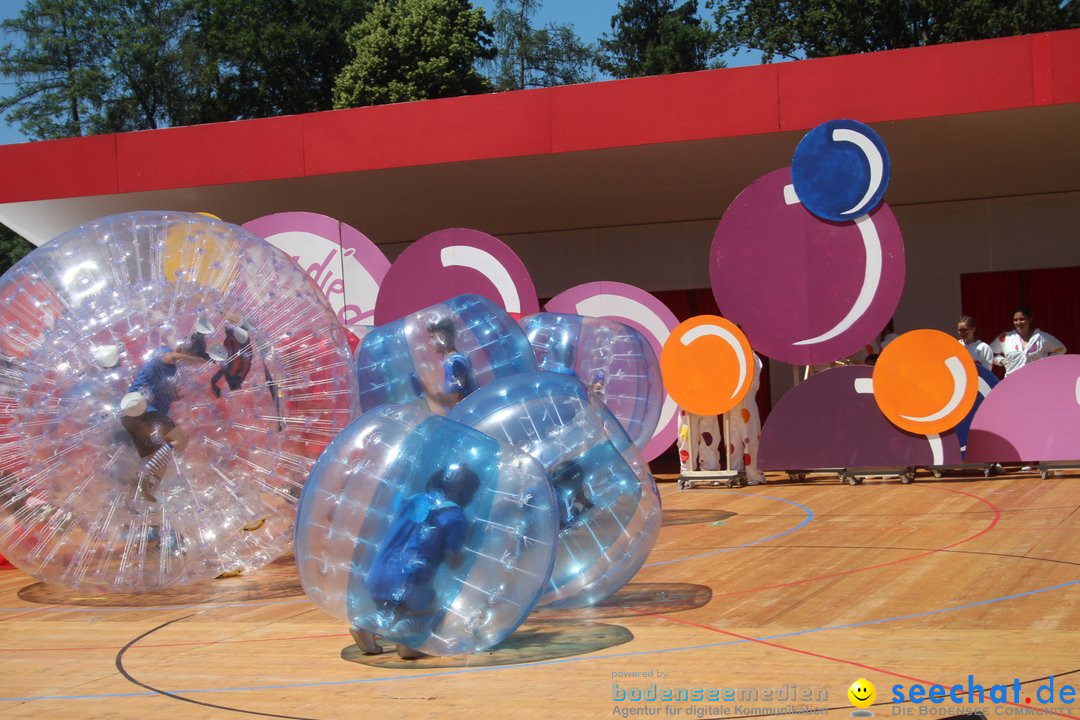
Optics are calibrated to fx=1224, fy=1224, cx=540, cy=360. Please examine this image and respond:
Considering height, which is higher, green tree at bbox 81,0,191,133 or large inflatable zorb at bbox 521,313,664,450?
green tree at bbox 81,0,191,133

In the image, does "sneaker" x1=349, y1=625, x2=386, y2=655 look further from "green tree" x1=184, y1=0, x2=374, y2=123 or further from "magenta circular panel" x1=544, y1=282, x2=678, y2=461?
"green tree" x1=184, y1=0, x2=374, y2=123

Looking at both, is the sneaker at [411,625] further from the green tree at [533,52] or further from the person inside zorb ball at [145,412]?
the green tree at [533,52]

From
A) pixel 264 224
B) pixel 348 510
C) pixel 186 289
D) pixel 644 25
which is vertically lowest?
pixel 348 510

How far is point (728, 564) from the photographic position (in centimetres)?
734

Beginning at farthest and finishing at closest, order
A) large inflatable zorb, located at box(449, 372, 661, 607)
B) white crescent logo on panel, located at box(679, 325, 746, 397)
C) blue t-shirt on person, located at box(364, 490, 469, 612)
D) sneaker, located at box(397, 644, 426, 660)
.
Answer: white crescent logo on panel, located at box(679, 325, 746, 397)
large inflatable zorb, located at box(449, 372, 661, 607)
sneaker, located at box(397, 644, 426, 660)
blue t-shirt on person, located at box(364, 490, 469, 612)

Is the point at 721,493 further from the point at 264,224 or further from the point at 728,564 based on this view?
the point at 264,224

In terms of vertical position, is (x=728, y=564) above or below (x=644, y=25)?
below

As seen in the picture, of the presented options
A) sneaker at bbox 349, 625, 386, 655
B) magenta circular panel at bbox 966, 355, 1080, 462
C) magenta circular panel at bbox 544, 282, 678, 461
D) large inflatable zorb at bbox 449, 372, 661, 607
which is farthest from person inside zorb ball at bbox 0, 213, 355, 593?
magenta circular panel at bbox 966, 355, 1080, 462

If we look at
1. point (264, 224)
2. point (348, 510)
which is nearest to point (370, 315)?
point (264, 224)

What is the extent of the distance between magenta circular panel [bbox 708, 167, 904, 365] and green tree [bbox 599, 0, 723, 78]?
2910cm

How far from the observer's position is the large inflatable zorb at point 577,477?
582 cm

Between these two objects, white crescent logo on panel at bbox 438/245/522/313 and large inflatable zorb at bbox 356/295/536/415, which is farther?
white crescent logo on panel at bbox 438/245/522/313

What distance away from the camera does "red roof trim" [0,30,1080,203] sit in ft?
39.5

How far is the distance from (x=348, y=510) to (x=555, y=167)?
30.5 feet
